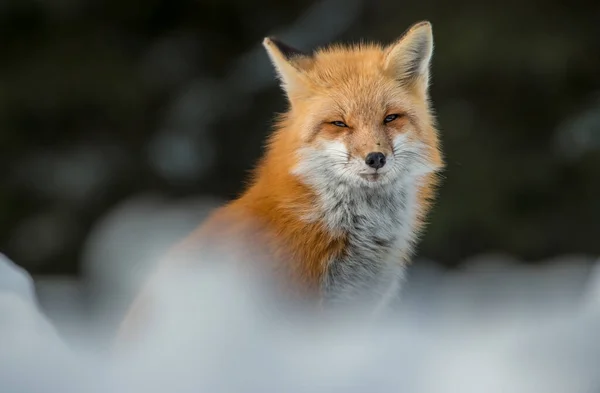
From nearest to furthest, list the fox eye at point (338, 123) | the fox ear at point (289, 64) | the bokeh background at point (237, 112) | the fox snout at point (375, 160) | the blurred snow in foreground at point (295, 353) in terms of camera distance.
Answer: the blurred snow in foreground at point (295, 353) → the fox snout at point (375, 160) → the fox eye at point (338, 123) → the fox ear at point (289, 64) → the bokeh background at point (237, 112)

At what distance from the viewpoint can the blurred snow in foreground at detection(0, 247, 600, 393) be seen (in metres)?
1.19

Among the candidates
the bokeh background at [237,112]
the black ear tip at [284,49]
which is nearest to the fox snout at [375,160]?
the black ear tip at [284,49]

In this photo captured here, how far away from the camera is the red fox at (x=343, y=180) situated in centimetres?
253

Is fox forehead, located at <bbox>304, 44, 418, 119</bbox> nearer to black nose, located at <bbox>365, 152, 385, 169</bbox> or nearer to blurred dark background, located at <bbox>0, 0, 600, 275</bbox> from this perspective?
black nose, located at <bbox>365, 152, 385, 169</bbox>

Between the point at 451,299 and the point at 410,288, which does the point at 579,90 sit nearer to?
the point at 410,288

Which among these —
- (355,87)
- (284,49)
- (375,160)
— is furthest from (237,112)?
(375,160)

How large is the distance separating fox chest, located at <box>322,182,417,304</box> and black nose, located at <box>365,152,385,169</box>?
145 mm

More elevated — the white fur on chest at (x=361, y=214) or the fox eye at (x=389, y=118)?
the fox eye at (x=389, y=118)

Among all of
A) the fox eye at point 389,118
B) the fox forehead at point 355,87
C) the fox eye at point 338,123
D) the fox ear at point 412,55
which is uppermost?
the fox ear at point 412,55

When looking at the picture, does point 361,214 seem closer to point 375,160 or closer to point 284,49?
point 375,160

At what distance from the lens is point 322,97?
270 cm

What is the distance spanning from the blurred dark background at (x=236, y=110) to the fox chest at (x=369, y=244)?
16.8 feet

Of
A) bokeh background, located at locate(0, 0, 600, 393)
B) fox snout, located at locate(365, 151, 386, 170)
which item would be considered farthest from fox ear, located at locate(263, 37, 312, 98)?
bokeh background, located at locate(0, 0, 600, 393)

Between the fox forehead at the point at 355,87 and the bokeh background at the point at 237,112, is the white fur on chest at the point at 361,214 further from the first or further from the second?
the bokeh background at the point at 237,112
